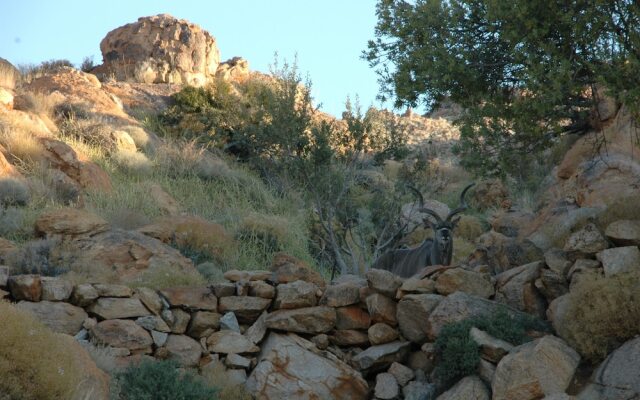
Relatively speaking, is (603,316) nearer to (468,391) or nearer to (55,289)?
(468,391)

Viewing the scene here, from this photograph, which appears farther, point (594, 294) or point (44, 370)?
point (594, 294)

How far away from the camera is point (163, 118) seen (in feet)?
83.8

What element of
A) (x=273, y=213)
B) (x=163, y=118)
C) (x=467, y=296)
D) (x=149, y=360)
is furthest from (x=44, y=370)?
(x=163, y=118)

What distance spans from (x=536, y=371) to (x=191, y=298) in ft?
15.0

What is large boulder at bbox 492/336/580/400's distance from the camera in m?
8.14

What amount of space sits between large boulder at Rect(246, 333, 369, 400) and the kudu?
11.7ft

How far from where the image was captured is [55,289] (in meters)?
9.91

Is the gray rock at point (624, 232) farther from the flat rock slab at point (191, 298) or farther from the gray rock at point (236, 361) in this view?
the flat rock slab at point (191, 298)

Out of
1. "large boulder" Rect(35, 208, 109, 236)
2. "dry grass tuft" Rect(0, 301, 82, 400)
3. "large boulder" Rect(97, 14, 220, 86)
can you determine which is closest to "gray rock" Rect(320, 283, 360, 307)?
"large boulder" Rect(35, 208, 109, 236)

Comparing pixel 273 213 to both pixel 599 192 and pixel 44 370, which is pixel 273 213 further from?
pixel 44 370

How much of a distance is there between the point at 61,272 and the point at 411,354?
15.7ft

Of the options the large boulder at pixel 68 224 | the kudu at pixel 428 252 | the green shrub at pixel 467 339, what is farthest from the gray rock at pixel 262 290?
the kudu at pixel 428 252

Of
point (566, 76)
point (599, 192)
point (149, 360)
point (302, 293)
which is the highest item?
point (566, 76)

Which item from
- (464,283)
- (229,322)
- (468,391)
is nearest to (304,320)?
(229,322)
